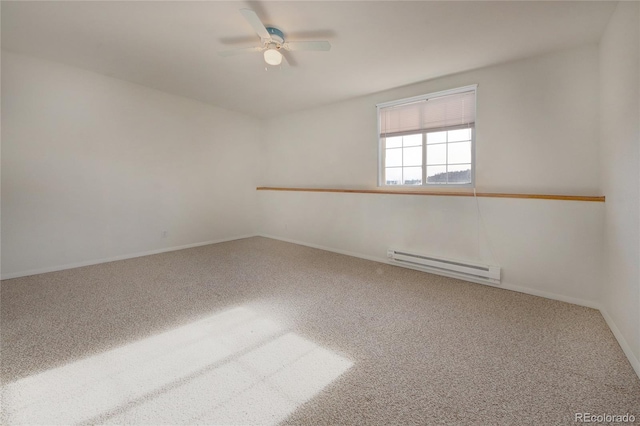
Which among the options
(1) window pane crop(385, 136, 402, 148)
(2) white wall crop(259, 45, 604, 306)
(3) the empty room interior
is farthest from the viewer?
(1) window pane crop(385, 136, 402, 148)

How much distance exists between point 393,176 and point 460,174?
0.91 m

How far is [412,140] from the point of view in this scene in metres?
3.65

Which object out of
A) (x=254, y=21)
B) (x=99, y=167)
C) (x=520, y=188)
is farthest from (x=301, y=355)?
(x=99, y=167)

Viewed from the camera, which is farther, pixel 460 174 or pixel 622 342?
pixel 460 174

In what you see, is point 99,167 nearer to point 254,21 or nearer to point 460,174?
point 254,21

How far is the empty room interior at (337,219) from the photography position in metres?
1.45

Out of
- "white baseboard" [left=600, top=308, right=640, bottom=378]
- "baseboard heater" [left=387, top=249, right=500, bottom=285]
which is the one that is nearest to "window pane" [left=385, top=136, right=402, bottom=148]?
"baseboard heater" [left=387, top=249, right=500, bottom=285]

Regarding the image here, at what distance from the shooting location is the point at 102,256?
12.1ft

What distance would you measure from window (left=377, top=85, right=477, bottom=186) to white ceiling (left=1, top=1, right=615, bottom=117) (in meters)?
0.35

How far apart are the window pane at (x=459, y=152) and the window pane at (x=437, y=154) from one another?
7 cm

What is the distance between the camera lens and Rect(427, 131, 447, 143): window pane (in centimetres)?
336

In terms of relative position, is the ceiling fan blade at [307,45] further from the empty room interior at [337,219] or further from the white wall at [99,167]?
the white wall at [99,167]

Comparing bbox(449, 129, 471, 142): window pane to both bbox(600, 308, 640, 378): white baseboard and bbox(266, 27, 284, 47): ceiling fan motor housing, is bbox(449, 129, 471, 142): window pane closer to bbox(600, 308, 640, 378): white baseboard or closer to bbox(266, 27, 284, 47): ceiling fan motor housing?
bbox(600, 308, 640, 378): white baseboard

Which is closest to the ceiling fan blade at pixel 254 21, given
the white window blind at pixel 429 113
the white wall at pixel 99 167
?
the white window blind at pixel 429 113
